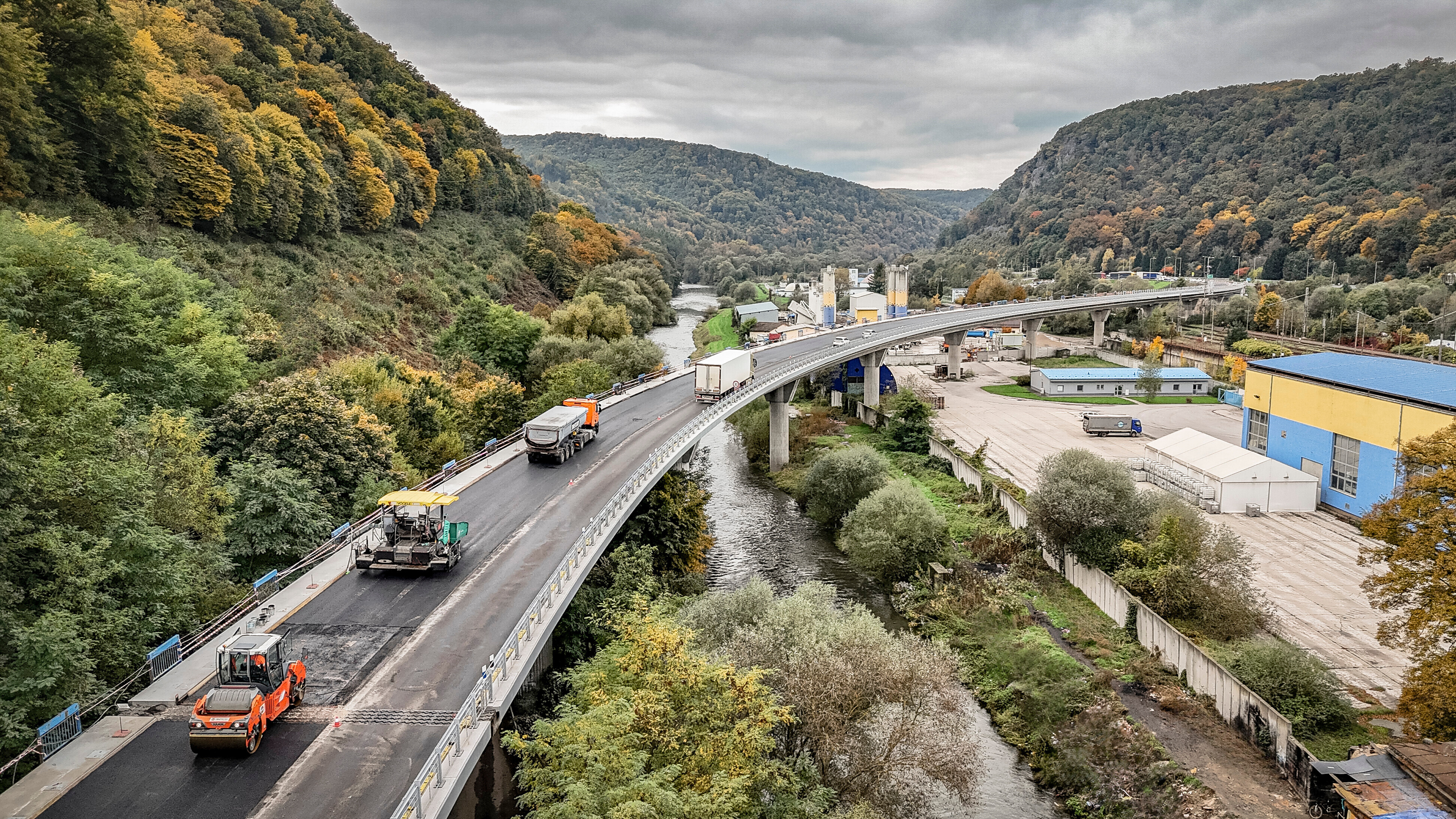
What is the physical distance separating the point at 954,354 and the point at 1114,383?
17.3 m

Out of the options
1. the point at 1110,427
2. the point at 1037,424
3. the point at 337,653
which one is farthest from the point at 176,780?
the point at 1037,424

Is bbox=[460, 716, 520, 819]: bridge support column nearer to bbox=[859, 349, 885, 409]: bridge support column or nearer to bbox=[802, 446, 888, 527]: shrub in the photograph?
bbox=[802, 446, 888, 527]: shrub

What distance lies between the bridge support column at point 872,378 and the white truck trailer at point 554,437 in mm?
40334

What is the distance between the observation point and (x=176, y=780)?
594 inches

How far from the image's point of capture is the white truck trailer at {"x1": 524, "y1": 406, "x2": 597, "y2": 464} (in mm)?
35719

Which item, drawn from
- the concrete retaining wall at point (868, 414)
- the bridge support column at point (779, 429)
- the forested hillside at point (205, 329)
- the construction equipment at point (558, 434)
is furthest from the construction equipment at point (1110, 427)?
the construction equipment at point (558, 434)

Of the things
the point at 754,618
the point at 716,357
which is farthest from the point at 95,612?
the point at 716,357

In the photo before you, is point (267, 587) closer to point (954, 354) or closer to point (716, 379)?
point (716, 379)

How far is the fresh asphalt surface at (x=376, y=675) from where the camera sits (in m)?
14.6

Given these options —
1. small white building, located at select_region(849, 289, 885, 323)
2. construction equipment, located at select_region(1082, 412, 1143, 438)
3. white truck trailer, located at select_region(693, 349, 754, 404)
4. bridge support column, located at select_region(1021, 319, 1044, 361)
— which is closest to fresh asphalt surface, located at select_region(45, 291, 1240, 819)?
white truck trailer, located at select_region(693, 349, 754, 404)

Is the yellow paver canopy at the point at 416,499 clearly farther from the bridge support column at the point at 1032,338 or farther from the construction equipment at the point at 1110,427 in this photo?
the bridge support column at the point at 1032,338

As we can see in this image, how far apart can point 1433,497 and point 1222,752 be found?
9.17 m

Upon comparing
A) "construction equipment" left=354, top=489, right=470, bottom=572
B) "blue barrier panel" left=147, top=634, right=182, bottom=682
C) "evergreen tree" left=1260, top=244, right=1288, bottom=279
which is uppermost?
"evergreen tree" left=1260, top=244, right=1288, bottom=279

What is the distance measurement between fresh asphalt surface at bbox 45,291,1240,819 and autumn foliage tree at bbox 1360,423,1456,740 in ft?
75.3
